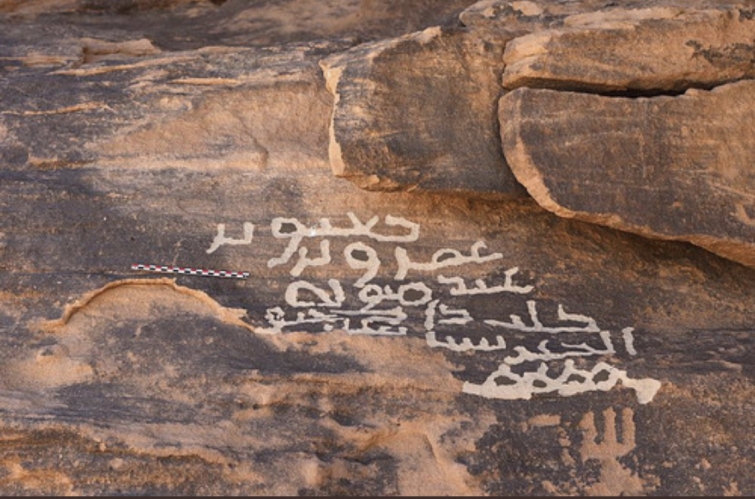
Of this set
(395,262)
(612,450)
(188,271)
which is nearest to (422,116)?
(395,262)

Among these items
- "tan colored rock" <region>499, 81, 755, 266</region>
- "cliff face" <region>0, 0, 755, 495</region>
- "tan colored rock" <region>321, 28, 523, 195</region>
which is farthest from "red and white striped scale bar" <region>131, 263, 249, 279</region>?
"tan colored rock" <region>499, 81, 755, 266</region>

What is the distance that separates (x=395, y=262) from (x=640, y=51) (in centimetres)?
159

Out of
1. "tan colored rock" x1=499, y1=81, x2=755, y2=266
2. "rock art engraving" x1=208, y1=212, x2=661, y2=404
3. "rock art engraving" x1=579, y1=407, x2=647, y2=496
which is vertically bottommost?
"rock art engraving" x1=579, y1=407, x2=647, y2=496

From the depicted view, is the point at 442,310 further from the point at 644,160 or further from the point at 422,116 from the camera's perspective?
the point at 644,160

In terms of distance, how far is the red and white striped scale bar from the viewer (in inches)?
183

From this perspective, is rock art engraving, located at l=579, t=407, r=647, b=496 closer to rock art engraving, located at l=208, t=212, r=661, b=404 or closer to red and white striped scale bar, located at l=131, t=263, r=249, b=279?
rock art engraving, located at l=208, t=212, r=661, b=404

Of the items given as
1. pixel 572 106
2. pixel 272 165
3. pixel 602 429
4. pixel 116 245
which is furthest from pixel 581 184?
pixel 116 245

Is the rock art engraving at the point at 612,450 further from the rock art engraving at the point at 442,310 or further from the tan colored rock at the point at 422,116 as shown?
the tan colored rock at the point at 422,116

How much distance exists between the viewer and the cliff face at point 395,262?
13.2 ft

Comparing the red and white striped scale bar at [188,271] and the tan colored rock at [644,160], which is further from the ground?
the tan colored rock at [644,160]

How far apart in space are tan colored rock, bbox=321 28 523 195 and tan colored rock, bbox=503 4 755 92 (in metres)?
0.29

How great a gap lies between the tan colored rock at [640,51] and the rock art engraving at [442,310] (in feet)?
3.17

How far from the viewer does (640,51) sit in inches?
184

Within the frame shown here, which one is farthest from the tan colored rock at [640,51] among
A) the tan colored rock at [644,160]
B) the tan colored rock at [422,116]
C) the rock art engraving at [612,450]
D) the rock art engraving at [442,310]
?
the rock art engraving at [612,450]
